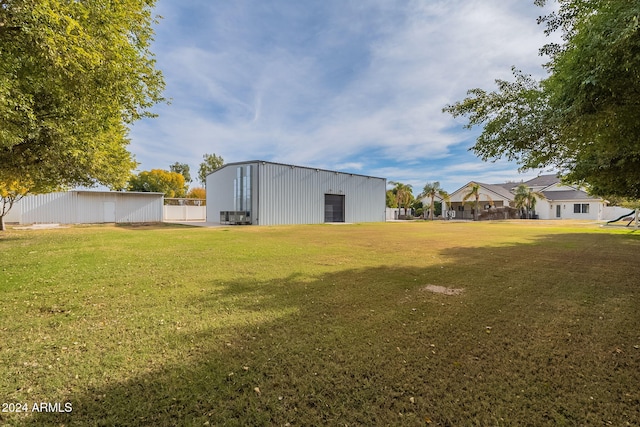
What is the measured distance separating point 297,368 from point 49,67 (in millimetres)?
6160

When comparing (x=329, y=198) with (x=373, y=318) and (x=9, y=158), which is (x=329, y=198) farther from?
(x=373, y=318)

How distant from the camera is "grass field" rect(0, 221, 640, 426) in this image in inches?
99.6

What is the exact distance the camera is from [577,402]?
8.60 feet

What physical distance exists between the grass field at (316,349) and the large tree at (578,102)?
3.06 meters

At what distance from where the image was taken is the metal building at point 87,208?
27.6m

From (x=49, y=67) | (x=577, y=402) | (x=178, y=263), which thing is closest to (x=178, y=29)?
(x=49, y=67)

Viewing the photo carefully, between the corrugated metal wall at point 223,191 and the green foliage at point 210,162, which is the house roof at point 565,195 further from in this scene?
the green foliage at point 210,162

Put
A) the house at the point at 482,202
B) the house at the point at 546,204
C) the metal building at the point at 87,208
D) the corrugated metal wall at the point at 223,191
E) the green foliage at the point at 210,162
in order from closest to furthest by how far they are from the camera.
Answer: the metal building at the point at 87,208
the corrugated metal wall at the point at 223,191
the house at the point at 546,204
the house at the point at 482,202
the green foliage at the point at 210,162

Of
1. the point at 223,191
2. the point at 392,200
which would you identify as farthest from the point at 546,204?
the point at 223,191

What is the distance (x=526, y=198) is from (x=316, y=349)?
187 ft

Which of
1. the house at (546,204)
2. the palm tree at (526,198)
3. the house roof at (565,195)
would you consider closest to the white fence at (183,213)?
the house at (546,204)

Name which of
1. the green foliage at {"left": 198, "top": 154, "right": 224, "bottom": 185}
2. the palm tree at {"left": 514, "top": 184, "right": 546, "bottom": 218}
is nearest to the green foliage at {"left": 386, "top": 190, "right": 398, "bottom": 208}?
the palm tree at {"left": 514, "top": 184, "right": 546, "bottom": 218}

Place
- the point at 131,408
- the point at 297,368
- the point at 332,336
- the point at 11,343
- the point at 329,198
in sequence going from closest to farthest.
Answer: the point at 131,408 → the point at 297,368 → the point at 11,343 → the point at 332,336 → the point at 329,198

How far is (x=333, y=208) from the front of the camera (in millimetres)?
37750
